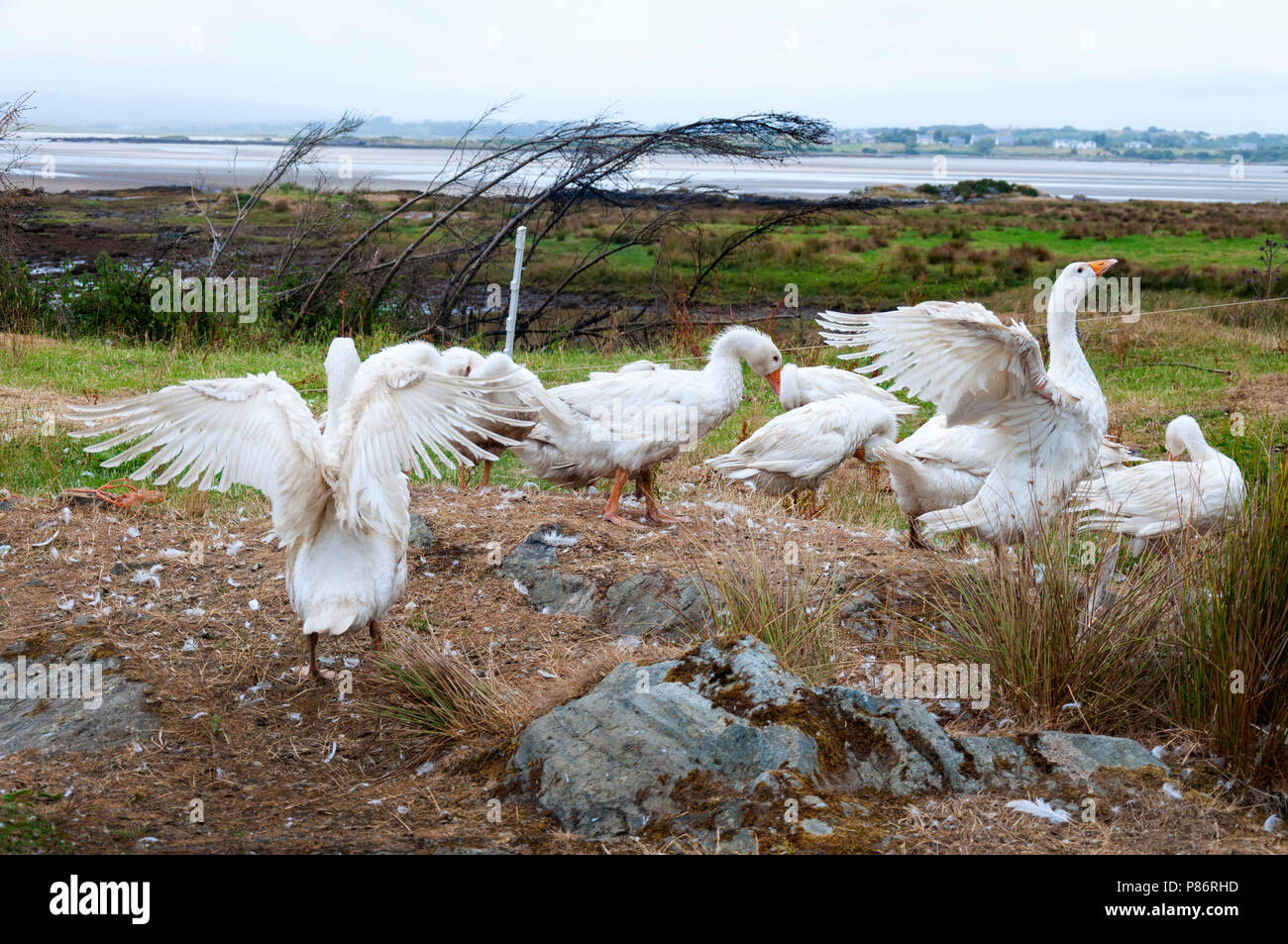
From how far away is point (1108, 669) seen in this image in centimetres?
443

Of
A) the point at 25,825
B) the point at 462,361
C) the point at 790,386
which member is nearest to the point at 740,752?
the point at 25,825

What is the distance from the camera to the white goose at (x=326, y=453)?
15.7 ft

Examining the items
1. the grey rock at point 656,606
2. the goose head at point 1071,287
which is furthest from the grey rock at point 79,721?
the goose head at point 1071,287

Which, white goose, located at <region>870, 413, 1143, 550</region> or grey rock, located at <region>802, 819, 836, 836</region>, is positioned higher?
white goose, located at <region>870, 413, 1143, 550</region>

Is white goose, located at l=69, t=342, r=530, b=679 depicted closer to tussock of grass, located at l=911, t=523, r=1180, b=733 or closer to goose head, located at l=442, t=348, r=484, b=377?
tussock of grass, located at l=911, t=523, r=1180, b=733

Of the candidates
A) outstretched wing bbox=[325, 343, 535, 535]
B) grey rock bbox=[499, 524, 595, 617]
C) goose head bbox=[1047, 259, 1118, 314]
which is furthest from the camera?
goose head bbox=[1047, 259, 1118, 314]

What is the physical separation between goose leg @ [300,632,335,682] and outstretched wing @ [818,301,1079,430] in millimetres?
2795

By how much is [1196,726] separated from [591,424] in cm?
418

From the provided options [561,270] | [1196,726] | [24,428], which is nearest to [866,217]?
[561,270]
